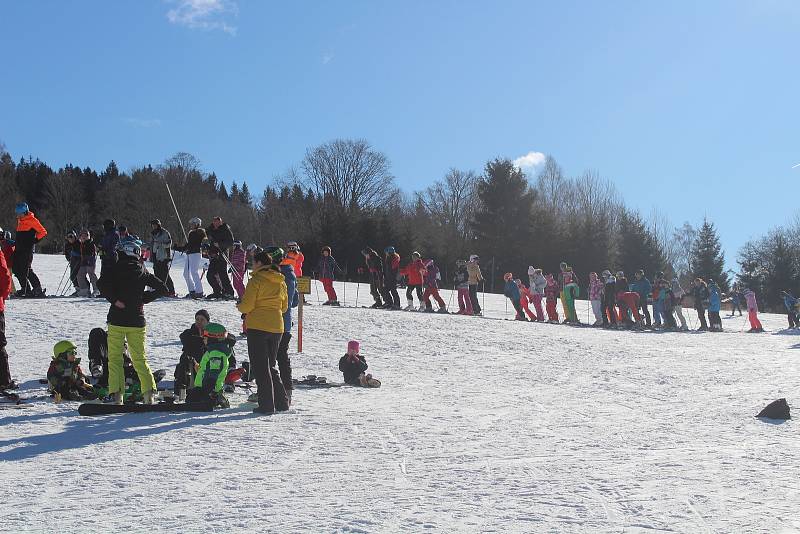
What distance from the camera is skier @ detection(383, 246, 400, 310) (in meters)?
20.3

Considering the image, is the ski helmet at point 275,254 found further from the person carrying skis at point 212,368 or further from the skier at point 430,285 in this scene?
the skier at point 430,285

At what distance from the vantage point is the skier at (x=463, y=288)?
2134 centimetres

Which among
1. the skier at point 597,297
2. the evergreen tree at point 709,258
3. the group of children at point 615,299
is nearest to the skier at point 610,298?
the group of children at point 615,299

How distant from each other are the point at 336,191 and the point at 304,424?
2286 inches

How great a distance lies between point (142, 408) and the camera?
7703mm

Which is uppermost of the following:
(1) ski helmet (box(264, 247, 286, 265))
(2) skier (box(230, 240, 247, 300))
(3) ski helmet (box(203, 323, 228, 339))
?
(2) skier (box(230, 240, 247, 300))

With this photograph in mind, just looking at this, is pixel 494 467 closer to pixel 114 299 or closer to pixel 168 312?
pixel 114 299

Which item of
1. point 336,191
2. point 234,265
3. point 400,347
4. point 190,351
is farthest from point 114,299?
point 336,191

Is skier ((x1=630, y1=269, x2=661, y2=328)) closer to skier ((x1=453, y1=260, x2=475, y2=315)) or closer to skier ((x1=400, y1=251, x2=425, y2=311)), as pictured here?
skier ((x1=453, y1=260, x2=475, y2=315))

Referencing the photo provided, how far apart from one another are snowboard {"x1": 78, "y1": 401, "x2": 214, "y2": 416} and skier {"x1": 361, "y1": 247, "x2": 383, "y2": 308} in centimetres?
1257

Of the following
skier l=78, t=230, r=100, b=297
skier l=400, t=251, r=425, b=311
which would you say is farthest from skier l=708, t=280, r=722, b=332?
skier l=78, t=230, r=100, b=297

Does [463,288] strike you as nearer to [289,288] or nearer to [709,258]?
[289,288]

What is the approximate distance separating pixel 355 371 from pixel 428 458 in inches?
169

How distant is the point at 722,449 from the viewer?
6734 millimetres
